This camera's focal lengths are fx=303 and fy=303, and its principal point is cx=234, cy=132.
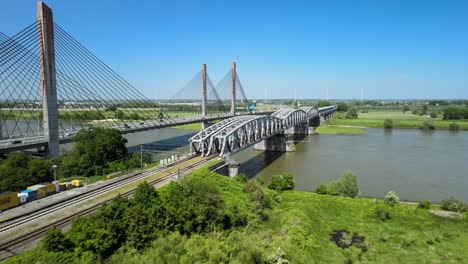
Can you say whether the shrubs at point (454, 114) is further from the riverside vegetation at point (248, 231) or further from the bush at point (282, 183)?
the bush at point (282, 183)

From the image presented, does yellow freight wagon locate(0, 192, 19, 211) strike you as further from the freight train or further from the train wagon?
the train wagon

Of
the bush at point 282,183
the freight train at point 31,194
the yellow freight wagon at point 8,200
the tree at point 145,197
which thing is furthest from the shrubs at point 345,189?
the yellow freight wagon at point 8,200

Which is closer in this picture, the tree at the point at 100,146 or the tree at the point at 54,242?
the tree at the point at 54,242

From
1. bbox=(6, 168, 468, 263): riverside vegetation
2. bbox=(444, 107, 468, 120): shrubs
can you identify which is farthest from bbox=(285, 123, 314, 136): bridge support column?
bbox=(444, 107, 468, 120): shrubs

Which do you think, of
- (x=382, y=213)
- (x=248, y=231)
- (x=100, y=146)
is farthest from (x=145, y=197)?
(x=382, y=213)

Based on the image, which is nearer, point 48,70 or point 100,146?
point 100,146

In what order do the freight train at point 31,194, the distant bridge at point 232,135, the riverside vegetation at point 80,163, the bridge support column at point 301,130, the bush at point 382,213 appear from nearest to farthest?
the freight train at point 31,194
the bush at point 382,213
the riverside vegetation at point 80,163
the distant bridge at point 232,135
the bridge support column at point 301,130

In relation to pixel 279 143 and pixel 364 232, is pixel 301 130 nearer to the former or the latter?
pixel 279 143
